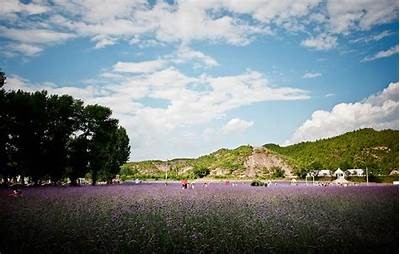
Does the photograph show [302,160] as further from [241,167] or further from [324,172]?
[324,172]

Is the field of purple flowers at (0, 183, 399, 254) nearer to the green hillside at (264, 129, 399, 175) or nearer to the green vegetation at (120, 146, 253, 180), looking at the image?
the green vegetation at (120, 146, 253, 180)

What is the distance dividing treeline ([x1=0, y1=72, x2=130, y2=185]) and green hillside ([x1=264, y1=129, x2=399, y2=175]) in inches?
2478

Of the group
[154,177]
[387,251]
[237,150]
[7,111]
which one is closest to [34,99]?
[7,111]

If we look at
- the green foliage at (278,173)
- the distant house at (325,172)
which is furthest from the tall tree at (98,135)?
the distant house at (325,172)

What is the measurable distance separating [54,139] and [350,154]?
98.2 meters

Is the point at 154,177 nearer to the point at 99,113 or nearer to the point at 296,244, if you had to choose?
the point at 99,113

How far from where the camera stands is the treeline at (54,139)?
35625 millimetres

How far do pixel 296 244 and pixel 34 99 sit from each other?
36.8 meters

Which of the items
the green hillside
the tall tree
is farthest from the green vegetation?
the tall tree

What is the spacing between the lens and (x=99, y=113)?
166 ft

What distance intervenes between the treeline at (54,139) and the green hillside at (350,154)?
62934mm

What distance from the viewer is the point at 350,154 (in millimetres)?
120375

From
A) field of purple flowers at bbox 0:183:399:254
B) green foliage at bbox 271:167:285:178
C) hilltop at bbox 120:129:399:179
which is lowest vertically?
field of purple flowers at bbox 0:183:399:254

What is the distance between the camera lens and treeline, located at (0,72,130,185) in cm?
3562
